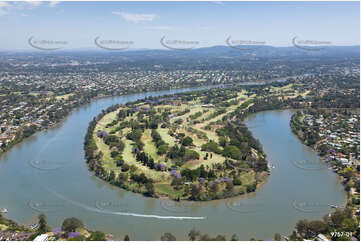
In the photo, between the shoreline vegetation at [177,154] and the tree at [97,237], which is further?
the shoreline vegetation at [177,154]

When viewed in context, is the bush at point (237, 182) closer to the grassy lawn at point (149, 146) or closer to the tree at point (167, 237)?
the grassy lawn at point (149, 146)

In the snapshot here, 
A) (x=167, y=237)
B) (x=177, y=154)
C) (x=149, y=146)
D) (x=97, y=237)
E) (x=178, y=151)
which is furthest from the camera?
(x=149, y=146)

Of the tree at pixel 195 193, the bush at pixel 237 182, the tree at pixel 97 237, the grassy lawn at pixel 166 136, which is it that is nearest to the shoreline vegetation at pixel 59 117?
the grassy lawn at pixel 166 136

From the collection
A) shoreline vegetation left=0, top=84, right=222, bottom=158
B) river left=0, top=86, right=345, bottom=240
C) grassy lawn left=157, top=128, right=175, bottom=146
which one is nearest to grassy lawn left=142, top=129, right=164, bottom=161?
grassy lawn left=157, top=128, right=175, bottom=146

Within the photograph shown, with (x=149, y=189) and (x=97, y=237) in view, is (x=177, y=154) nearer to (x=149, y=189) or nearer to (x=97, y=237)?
(x=149, y=189)

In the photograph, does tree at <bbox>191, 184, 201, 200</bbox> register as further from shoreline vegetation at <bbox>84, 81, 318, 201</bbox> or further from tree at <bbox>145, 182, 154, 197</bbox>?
tree at <bbox>145, 182, 154, 197</bbox>

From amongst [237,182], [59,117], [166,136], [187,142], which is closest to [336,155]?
[237,182]
